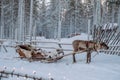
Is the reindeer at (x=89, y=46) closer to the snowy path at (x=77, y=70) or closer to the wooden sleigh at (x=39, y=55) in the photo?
the snowy path at (x=77, y=70)

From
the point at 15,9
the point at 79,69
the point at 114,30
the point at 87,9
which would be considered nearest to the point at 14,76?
the point at 79,69

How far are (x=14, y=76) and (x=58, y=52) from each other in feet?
18.7

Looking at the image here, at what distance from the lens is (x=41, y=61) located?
13305 millimetres

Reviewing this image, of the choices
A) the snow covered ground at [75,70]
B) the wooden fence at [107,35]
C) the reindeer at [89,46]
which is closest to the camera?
Answer: the snow covered ground at [75,70]

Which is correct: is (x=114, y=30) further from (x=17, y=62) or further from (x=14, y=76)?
(x=14, y=76)

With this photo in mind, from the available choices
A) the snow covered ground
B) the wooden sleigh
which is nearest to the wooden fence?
the snow covered ground

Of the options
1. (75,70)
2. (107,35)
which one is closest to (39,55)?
(75,70)

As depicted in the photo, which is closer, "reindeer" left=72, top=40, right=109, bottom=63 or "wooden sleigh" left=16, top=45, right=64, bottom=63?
"reindeer" left=72, top=40, right=109, bottom=63

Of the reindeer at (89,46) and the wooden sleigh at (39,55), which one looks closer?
the reindeer at (89,46)

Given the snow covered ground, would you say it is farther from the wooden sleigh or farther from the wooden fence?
the wooden fence

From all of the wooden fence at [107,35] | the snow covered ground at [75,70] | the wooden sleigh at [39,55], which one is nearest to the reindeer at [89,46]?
the snow covered ground at [75,70]

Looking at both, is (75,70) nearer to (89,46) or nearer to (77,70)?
(77,70)

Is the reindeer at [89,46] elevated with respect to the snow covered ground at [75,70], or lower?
elevated

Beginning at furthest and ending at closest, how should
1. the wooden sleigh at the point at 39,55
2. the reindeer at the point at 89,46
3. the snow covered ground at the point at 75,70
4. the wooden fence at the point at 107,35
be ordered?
1. the wooden fence at the point at 107,35
2. the wooden sleigh at the point at 39,55
3. the reindeer at the point at 89,46
4. the snow covered ground at the point at 75,70
